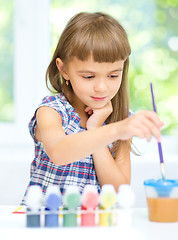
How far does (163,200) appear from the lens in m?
0.89

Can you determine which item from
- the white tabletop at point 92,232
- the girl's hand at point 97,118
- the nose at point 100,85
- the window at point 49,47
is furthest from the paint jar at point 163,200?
the window at point 49,47

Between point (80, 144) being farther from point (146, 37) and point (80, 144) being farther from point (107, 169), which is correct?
point (146, 37)

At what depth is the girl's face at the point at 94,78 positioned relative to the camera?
1.14 m

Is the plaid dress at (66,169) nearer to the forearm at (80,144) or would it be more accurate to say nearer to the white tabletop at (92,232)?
the forearm at (80,144)

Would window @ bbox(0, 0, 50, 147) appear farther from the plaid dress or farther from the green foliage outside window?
the plaid dress

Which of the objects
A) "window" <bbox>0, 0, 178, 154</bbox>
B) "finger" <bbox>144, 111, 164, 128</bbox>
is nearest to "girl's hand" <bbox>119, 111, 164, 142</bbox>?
"finger" <bbox>144, 111, 164, 128</bbox>

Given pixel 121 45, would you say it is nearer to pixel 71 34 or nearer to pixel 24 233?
pixel 71 34

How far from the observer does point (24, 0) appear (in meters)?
2.27

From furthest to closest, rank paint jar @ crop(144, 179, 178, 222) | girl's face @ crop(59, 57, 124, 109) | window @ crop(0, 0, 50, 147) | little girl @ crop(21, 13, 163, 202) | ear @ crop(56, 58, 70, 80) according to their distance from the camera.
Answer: window @ crop(0, 0, 50, 147), ear @ crop(56, 58, 70, 80), girl's face @ crop(59, 57, 124, 109), little girl @ crop(21, 13, 163, 202), paint jar @ crop(144, 179, 178, 222)

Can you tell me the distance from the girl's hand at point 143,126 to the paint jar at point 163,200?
3.9 inches

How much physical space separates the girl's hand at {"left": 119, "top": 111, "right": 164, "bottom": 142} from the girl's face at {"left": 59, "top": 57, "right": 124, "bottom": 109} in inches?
11.2

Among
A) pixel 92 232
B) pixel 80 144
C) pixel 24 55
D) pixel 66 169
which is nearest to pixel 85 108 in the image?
pixel 66 169

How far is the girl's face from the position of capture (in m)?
1.14

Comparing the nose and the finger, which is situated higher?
the nose
